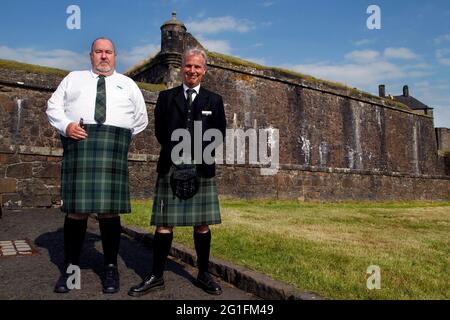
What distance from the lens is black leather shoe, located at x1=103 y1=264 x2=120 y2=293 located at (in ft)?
9.76

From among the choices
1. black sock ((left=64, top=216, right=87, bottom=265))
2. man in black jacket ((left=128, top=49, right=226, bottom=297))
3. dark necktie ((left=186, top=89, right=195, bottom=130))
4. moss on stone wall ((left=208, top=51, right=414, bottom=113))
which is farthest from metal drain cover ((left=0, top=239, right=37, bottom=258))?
moss on stone wall ((left=208, top=51, right=414, bottom=113))

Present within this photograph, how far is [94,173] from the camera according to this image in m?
2.98

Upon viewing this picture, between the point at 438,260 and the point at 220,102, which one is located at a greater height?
the point at 220,102

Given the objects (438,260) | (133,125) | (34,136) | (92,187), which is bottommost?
(438,260)

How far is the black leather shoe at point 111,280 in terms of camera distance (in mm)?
2976

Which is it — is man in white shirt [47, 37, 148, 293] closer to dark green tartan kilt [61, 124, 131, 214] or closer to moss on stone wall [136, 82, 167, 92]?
dark green tartan kilt [61, 124, 131, 214]

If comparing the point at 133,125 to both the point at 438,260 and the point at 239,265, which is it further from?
the point at 438,260

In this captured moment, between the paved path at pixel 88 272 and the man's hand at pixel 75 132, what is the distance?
1207mm

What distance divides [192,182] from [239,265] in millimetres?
1012

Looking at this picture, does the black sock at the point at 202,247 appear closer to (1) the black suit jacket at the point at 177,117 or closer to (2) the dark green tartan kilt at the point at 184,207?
(2) the dark green tartan kilt at the point at 184,207

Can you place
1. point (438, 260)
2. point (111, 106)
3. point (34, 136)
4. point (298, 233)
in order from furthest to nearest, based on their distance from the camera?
point (34, 136), point (298, 233), point (438, 260), point (111, 106)

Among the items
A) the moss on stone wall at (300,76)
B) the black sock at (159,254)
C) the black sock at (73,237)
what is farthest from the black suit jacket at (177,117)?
the moss on stone wall at (300,76)

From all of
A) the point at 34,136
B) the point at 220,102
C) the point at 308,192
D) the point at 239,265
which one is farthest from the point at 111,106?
the point at 308,192
